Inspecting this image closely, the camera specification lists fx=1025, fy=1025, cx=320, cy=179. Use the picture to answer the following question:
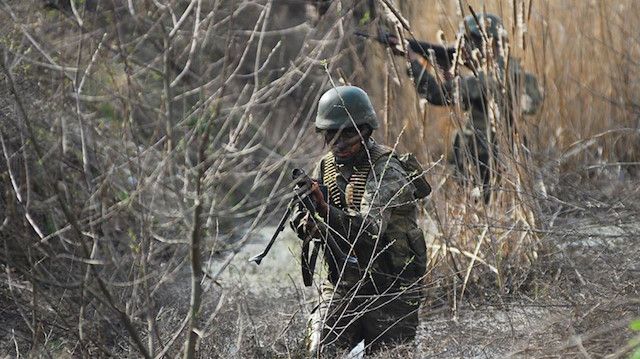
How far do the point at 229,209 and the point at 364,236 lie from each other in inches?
34.8

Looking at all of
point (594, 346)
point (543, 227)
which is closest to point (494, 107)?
point (543, 227)

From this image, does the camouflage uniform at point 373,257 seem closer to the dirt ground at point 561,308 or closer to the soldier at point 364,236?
the soldier at point 364,236

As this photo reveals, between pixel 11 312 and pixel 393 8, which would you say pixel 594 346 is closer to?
pixel 393 8

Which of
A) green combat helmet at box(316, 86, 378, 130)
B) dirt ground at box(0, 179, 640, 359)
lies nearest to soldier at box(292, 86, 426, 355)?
green combat helmet at box(316, 86, 378, 130)

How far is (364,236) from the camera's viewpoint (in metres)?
4.70

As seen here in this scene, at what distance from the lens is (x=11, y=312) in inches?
216

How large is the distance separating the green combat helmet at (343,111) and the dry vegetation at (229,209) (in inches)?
7.3

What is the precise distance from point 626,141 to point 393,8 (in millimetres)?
5028

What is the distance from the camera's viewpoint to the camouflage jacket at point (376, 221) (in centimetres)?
463

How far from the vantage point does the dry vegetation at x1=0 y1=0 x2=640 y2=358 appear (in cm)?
384

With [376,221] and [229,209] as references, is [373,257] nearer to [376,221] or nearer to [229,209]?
[376,221]

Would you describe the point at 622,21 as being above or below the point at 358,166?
below

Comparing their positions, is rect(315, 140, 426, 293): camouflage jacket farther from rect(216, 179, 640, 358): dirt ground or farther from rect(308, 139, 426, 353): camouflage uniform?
rect(216, 179, 640, 358): dirt ground

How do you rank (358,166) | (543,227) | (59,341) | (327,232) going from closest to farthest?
1. (327,232)
2. (358,166)
3. (59,341)
4. (543,227)
